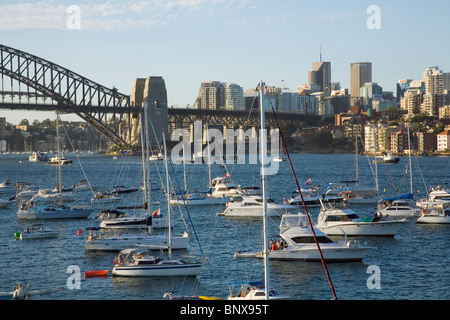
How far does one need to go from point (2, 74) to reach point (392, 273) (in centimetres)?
8100

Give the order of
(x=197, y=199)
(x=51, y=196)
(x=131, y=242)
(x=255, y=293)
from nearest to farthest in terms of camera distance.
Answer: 1. (x=255, y=293)
2. (x=131, y=242)
3. (x=197, y=199)
4. (x=51, y=196)

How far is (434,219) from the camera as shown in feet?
79.9

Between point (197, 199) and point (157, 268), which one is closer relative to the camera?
point (157, 268)

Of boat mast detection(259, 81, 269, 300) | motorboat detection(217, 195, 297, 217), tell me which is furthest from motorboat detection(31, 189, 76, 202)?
boat mast detection(259, 81, 269, 300)

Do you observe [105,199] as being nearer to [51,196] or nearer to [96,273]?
[51,196]

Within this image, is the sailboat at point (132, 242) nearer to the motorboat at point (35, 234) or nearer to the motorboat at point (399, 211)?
the motorboat at point (35, 234)

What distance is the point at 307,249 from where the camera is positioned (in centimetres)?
1677

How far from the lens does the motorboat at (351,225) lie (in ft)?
69.3

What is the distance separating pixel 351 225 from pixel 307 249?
474 cm

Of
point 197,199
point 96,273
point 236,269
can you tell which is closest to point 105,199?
point 197,199

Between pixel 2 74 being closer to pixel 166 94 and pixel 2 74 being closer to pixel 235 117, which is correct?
pixel 166 94

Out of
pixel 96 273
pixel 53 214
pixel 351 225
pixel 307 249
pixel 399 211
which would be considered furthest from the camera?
pixel 53 214

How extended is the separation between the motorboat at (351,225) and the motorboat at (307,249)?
3.92 metres
